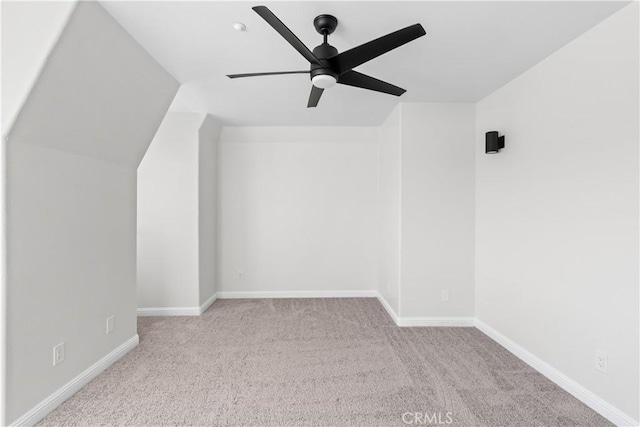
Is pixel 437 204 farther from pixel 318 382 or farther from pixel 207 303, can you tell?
pixel 207 303

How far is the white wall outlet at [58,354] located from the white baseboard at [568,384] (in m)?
3.41

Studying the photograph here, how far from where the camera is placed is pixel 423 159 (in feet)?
10.9

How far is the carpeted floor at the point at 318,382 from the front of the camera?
1855mm

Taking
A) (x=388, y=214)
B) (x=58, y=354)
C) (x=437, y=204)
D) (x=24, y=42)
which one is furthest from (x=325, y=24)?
(x=58, y=354)

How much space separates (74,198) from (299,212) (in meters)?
2.74

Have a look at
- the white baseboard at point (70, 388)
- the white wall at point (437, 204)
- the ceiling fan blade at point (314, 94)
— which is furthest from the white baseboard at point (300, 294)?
the ceiling fan blade at point (314, 94)

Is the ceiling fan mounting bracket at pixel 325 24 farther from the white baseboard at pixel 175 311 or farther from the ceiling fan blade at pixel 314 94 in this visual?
the white baseboard at pixel 175 311

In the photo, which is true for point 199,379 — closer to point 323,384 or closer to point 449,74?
point 323,384

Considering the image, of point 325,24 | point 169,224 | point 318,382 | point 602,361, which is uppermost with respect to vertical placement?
point 325,24

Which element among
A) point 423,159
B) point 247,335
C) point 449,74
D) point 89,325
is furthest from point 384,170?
point 89,325

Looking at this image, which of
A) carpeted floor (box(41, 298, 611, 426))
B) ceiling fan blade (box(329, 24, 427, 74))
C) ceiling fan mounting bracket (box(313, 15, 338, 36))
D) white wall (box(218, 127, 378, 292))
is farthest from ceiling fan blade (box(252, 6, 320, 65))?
white wall (box(218, 127, 378, 292))

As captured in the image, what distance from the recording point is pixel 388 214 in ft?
12.7

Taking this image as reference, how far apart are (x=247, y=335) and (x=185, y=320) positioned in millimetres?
921

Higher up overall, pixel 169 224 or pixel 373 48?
pixel 373 48
